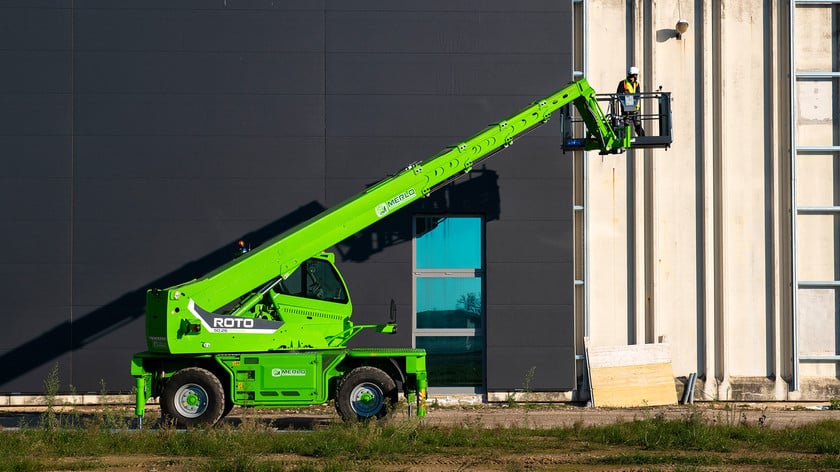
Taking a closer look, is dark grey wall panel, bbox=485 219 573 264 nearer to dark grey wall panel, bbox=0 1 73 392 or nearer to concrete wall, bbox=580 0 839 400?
concrete wall, bbox=580 0 839 400

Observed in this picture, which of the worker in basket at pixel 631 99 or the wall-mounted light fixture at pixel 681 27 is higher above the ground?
the wall-mounted light fixture at pixel 681 27

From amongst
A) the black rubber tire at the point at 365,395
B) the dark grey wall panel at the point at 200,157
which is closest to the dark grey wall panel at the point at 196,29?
the dark grey wall panel at the point at 200,157

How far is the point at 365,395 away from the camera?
48.5 ft

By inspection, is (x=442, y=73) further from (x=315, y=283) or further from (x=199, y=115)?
(x=315, y=283)

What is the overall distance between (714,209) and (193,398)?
10.4 metres

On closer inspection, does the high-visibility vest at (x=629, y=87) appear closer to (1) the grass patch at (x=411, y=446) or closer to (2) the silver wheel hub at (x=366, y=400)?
(1) the grass patch at (x=411, y=446)

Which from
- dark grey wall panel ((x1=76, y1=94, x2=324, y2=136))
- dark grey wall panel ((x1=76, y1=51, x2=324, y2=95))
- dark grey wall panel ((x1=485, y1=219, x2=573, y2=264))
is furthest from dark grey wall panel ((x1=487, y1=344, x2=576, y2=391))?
dark grey wall panel ((x1=76, y1=51, x2=324, y2=95))

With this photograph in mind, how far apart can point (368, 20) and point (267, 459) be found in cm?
967

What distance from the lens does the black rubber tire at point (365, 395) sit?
14.8m

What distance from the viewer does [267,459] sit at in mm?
11664

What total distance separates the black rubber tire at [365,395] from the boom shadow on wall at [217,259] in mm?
4014

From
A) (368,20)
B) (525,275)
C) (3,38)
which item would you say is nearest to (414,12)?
(368,20)

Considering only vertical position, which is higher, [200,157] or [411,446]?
[200,157]

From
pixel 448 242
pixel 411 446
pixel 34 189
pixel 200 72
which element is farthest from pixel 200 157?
pixel 411 446
